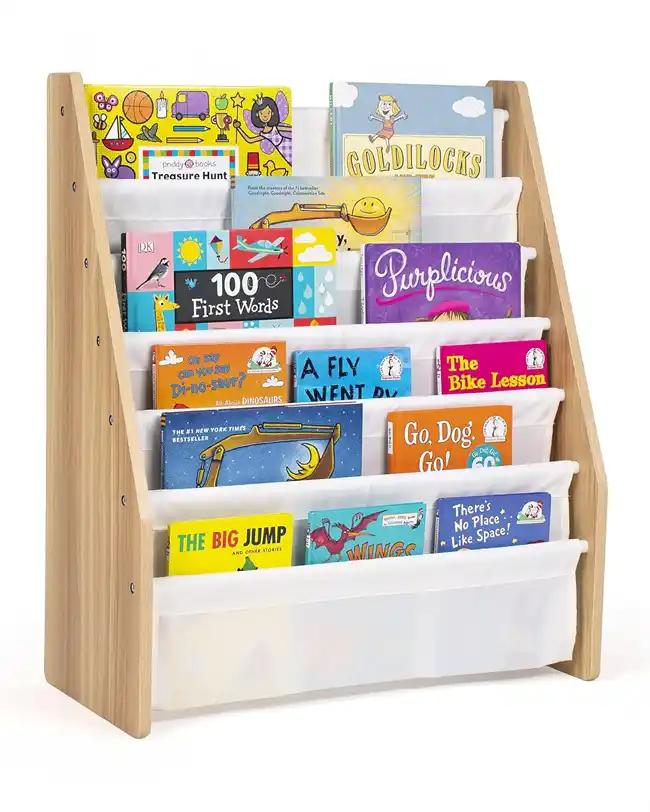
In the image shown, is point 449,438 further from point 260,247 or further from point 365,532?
point 260,247

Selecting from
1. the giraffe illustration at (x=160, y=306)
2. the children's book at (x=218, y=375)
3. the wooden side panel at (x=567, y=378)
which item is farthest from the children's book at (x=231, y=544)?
the wooden side panel at (x=567, y=378)

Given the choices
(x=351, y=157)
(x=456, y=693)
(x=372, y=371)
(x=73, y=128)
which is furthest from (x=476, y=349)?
(x=73, y=128)

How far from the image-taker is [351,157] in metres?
3.13

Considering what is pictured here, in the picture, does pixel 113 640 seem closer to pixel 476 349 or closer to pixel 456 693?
pixel 456 693

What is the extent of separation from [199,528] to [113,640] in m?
0.26

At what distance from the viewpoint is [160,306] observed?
2918 mm

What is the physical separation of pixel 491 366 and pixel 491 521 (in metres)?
0.31

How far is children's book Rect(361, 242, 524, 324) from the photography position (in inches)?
120

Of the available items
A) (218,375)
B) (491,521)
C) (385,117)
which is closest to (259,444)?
(218,375)

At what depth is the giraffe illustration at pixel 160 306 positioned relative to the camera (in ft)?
9.57

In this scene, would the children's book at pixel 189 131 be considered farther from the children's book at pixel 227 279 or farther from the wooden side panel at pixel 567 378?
the wooden side panel at pixel 567 378

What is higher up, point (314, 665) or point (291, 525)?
point (291, 525)

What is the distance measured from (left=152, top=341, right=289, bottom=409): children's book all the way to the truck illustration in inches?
18.4

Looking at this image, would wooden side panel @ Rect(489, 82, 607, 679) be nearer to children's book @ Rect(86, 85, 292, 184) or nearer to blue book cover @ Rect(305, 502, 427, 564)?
blue book cover @ Rect(305, 502, 427, 564)
